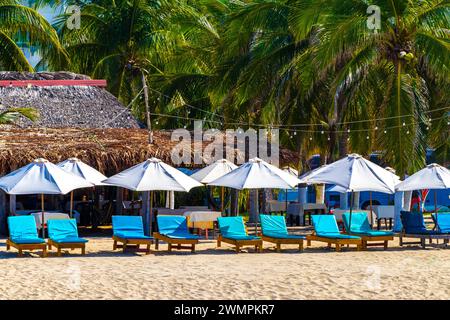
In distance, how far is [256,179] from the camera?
63.5ft

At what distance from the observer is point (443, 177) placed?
19781 mm

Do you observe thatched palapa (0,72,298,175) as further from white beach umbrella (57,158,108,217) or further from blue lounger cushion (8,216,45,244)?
blue lounger cushion (8,216,45,244)

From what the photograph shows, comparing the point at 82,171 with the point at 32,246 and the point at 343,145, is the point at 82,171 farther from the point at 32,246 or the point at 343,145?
the point at 343,145

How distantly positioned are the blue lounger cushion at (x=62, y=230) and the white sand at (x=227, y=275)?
0.35 m

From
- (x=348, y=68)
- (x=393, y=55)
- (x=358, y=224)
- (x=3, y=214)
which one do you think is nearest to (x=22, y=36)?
(x=3, y=214)

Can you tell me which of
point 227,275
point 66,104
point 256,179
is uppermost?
point 66,104

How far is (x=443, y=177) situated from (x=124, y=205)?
8958 millimetres

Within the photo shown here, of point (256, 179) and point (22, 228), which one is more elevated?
point (256, 179)

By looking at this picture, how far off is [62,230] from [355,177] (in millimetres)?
6587

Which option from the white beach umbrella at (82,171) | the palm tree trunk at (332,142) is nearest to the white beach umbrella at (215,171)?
the white beach umbrella at (82,171)

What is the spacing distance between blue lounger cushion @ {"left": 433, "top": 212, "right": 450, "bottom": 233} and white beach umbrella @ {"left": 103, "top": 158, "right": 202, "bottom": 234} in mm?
5600

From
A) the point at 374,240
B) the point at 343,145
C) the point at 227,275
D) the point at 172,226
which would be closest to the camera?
the point at 227,275
